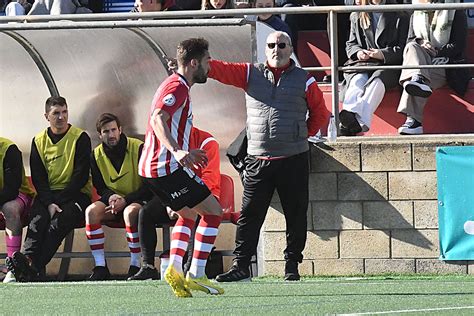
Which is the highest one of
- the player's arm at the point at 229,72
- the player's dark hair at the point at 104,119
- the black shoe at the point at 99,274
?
the player's arm at the point at 229,72

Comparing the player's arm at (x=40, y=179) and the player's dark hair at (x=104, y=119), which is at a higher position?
the player's dark hair at (x=104, y=119)

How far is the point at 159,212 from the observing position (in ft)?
39.8

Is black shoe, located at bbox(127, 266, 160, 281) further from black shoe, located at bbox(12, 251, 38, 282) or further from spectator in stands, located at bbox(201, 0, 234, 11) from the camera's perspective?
spectator in stands, located at bbox(201, 0, 234, 11)

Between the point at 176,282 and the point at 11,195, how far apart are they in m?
3.53

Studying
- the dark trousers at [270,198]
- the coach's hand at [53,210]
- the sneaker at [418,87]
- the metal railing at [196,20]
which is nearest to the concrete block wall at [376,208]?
the sneaker at [418,87]

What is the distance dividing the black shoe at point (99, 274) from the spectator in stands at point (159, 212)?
421 mm

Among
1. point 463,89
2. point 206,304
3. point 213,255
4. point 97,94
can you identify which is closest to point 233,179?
point 213,255

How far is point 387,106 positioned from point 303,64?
1.29 meters

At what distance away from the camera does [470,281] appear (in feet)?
36.8

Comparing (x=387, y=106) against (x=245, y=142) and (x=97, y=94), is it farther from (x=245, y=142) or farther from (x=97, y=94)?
(x=97, y=94)

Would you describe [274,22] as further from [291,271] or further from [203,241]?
[203,241]

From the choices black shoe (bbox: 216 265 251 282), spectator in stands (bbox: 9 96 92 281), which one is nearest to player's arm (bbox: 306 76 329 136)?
black shoe (bbox: 216 265 251 282)

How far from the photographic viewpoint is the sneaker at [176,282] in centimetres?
943

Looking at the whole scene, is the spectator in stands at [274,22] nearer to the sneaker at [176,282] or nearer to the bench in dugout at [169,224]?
the bench in dugout at [169,224]
